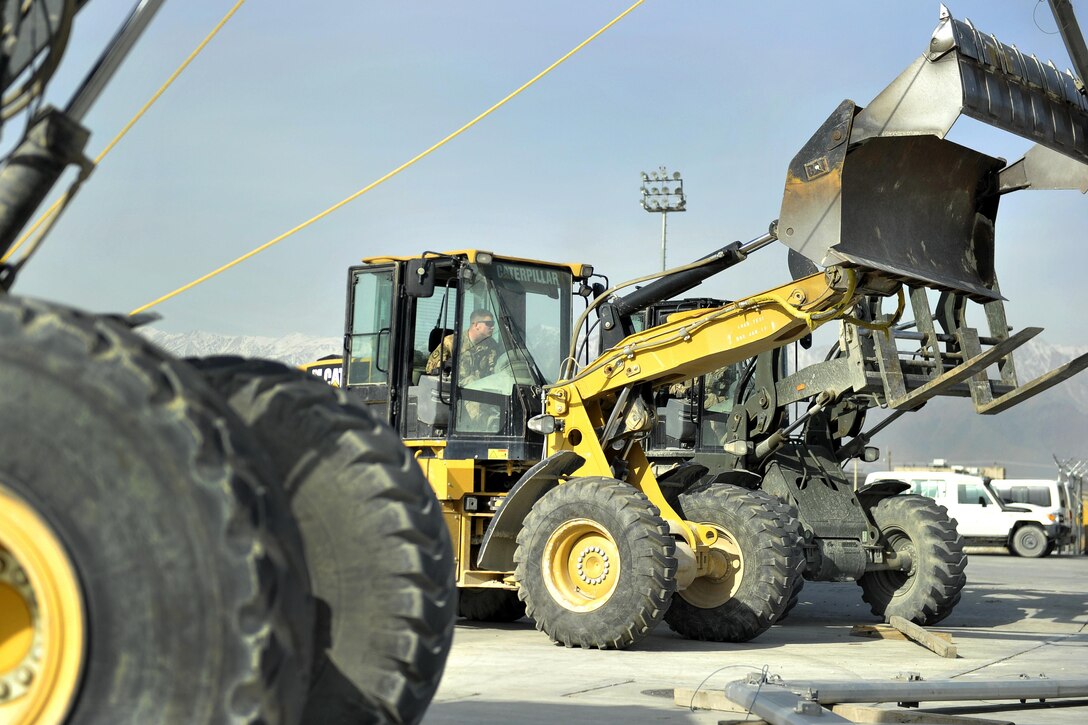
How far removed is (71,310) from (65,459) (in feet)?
1.01

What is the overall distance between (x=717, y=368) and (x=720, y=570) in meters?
1.80

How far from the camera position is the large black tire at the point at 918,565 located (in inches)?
508

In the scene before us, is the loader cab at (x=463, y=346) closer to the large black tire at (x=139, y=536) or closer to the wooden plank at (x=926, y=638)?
the wooden plank at (x=926, y=638)

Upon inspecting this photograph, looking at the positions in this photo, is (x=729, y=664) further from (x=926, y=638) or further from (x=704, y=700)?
(x=704, y=700)

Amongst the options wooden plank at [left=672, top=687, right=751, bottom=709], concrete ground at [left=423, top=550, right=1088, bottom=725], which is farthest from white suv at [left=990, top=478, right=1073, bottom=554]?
wooden plank at [left=672, top=687, right=751, bottom=709]

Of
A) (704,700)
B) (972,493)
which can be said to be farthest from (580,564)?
(972,493)

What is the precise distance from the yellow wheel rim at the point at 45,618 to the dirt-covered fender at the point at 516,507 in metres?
8.84

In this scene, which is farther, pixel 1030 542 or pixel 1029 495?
pixel 1029 495

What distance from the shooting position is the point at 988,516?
99.9ft

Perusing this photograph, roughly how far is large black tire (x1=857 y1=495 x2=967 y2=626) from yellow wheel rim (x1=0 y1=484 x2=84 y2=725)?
443 inches

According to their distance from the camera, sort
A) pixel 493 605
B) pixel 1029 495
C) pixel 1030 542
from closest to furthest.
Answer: pixel 493 605
pixel 1030 542
pixel 1029 495

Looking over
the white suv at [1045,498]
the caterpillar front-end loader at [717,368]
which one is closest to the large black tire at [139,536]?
the caterpillar front-end loader at [717,368]

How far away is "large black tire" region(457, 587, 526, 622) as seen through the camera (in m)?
13.0

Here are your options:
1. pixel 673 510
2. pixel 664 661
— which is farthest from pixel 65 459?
pixel 673 510
